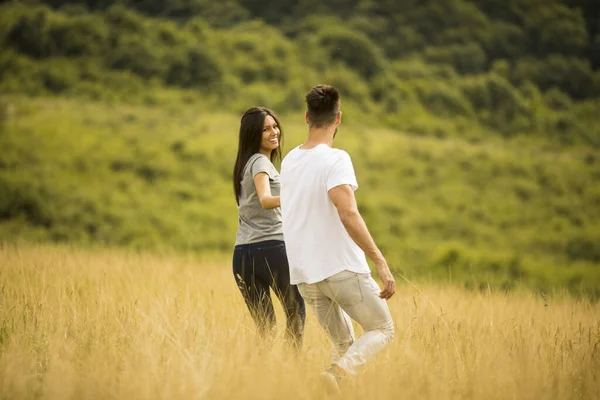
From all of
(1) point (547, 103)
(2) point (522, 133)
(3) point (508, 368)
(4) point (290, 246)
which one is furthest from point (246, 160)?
(1) point (547, 103)

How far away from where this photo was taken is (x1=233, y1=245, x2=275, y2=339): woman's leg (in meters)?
4.77

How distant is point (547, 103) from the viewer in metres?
59.8

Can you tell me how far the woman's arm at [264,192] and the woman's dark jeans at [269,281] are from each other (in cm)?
30

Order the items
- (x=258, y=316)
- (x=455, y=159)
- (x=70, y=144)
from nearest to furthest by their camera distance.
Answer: (x=258, y=316), (x=70, y=144), (x=455, y=159)

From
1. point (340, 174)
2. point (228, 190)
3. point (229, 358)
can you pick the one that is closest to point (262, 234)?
point (229, 358)

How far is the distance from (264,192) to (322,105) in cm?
81

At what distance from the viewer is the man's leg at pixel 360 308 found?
3996 mm

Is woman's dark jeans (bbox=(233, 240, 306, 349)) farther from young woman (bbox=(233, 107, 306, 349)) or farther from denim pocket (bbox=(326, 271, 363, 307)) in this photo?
denim pocket (bbox=(326, 271, 363, 307))

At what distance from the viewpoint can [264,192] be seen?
467cm

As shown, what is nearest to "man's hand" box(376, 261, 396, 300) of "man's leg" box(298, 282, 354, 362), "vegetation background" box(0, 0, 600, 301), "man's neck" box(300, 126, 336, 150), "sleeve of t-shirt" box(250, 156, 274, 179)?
"man's leg" box(298, 282, 354, 362)

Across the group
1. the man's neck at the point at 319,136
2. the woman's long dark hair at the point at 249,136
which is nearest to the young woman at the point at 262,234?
the woman's long dark hair at the point at 249,136

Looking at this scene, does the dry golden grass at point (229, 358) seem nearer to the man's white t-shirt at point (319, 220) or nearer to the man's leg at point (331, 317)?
the man's leg at point (331, 317)

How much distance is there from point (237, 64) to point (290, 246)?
5399 cm

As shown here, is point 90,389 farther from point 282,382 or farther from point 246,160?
point 246,160
